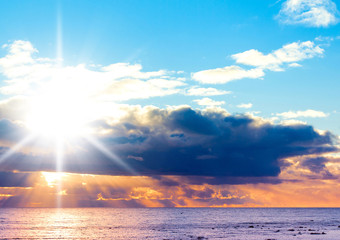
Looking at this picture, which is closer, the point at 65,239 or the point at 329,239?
the point at 329,239

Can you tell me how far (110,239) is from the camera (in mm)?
108750

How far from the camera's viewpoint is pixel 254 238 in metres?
104

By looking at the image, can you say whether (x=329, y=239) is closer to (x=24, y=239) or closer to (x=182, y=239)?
(x=182, y=239)

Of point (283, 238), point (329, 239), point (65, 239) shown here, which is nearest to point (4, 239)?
point (65, 239)

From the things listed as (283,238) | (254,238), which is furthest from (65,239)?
(283,238)

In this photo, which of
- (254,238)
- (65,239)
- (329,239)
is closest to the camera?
(329,239)

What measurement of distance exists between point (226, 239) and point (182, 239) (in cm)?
1162

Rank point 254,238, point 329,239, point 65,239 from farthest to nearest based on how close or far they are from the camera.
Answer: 1. point 65,239
2. point 254,238
3. point 329,239

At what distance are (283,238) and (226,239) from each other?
14.8 m

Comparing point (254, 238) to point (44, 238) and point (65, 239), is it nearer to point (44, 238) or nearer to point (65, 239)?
point (65, 239)

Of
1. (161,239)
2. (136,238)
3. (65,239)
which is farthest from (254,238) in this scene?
(65,239)

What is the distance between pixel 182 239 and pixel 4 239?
163ft

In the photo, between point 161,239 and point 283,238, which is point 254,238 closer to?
point 283,238

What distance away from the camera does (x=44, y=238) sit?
373 feet
